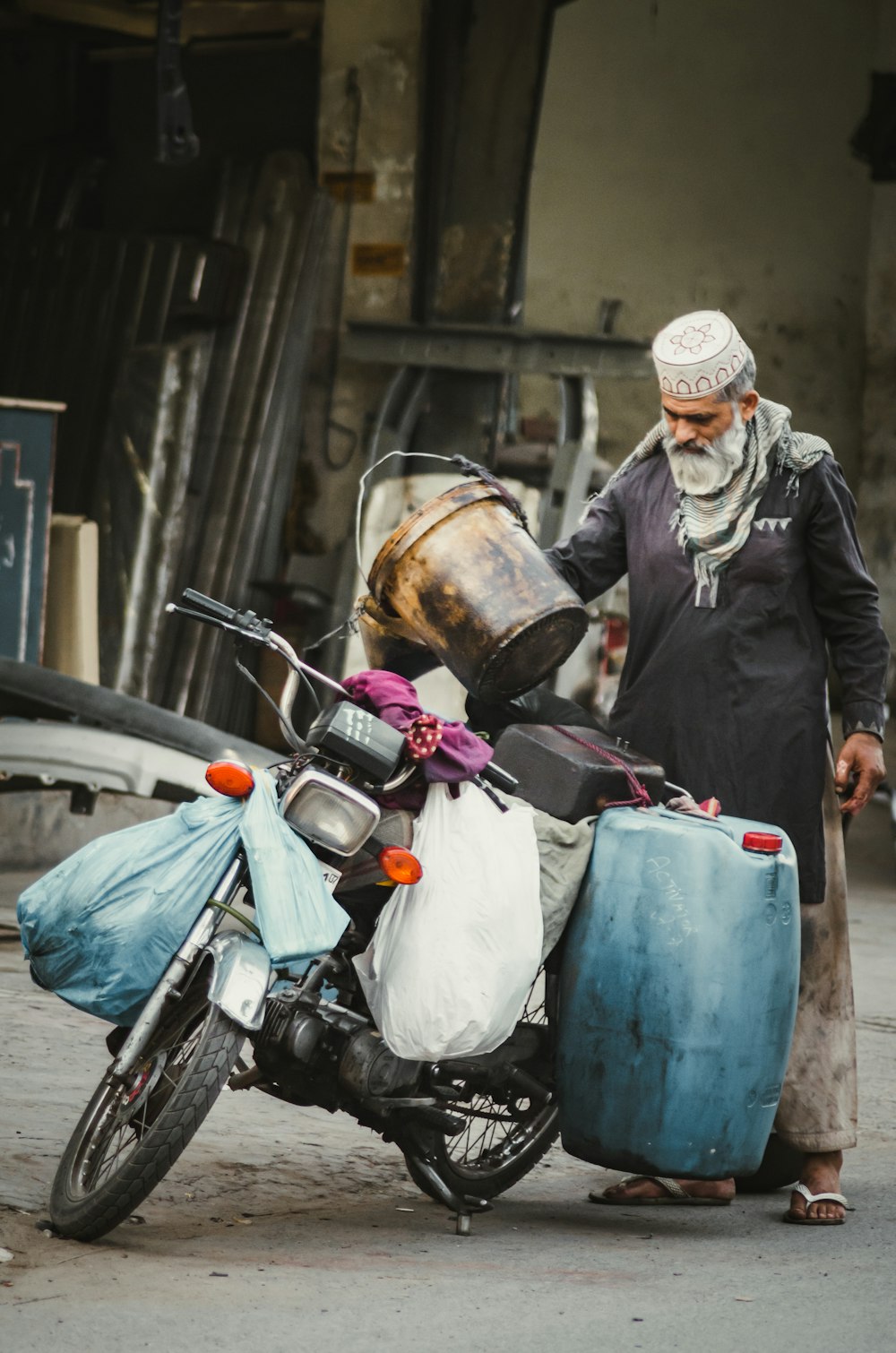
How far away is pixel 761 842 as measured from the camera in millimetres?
3619

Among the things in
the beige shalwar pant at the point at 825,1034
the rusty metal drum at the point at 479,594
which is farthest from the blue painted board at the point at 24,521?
the beige shalwar pant at the point at 825,1034

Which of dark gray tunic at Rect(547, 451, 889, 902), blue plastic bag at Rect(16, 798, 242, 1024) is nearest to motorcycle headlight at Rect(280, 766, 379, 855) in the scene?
blue plastic bag at Rect(16, 798, 242, 1024)

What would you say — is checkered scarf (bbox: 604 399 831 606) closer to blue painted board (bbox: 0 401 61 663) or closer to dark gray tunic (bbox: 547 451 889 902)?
dark gray tunic (bbox: 547 451 889 902)

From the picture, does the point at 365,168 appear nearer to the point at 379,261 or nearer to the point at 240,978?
the point at 379,261

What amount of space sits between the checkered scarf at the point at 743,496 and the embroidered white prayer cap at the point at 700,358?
16 cm

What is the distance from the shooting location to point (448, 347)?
880 cm

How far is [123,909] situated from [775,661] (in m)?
1.55

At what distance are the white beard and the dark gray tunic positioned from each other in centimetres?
10

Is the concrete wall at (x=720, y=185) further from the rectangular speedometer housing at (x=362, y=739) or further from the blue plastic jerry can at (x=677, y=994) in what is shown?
the rectangular speedometer housing at (x=362, y=739)

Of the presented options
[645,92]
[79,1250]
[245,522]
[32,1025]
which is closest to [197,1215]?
[79,1250]

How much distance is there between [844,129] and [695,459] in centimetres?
824

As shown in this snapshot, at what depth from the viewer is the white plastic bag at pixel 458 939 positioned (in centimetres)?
339

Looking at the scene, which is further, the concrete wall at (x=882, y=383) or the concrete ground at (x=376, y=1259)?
the concrete wall at (x=882, y=383)

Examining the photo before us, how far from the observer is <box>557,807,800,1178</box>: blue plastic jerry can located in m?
3.56
